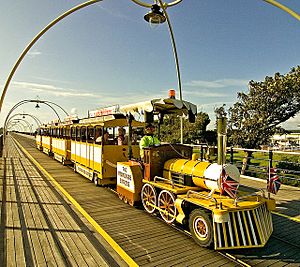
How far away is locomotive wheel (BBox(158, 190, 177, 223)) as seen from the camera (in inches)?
222

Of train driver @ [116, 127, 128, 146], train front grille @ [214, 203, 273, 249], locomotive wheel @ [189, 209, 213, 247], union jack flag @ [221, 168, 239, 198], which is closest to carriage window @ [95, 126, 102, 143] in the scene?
train driver @ [116, 127, 128, 146]

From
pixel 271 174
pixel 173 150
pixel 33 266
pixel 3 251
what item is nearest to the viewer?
pixel 33 266

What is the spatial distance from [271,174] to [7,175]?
36.7 ft

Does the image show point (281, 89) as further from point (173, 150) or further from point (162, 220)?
point (162, 220)

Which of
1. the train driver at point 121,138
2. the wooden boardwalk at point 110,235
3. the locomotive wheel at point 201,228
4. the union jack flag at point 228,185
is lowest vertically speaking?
the wooden boardwalk at point 110,235

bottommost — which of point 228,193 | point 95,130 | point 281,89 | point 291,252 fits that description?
point 291,252

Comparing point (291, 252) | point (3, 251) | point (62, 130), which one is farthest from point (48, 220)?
point (62, 130)

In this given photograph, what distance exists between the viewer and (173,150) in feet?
22.8

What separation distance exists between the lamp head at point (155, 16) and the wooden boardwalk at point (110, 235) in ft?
22.3

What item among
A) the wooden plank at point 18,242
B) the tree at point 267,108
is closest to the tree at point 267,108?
the tree at point 267,108

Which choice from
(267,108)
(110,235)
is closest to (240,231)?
(110,235)

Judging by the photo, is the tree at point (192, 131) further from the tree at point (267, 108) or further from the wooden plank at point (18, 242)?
the wooden plank at point (18, 242)

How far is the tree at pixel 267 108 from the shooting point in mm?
17016

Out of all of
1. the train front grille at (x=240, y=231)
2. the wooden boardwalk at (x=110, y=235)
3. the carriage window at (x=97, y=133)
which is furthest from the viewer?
the carriage window at (x=97, y=133)
